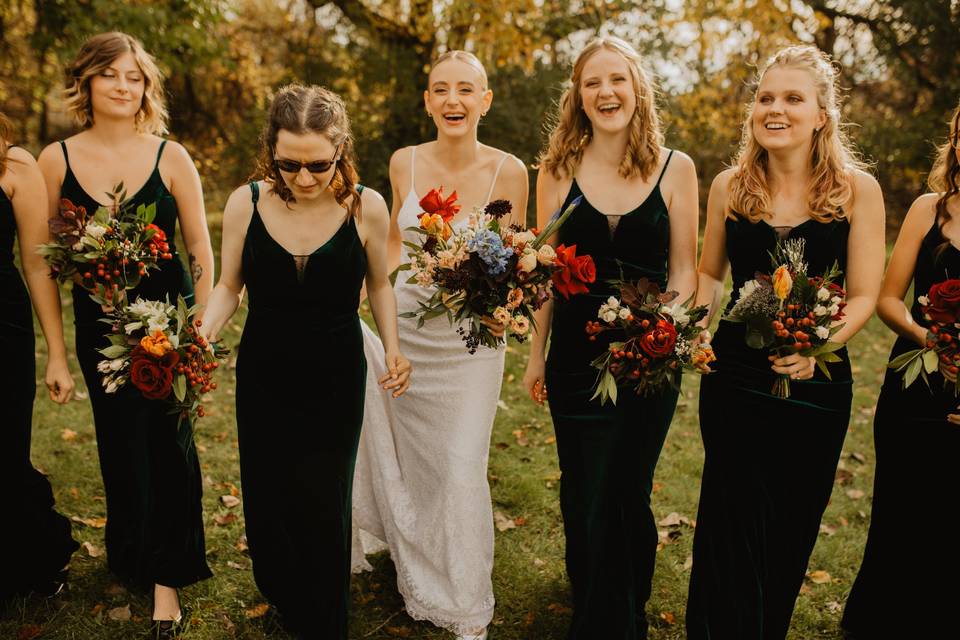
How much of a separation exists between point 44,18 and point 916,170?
15338 millimetres

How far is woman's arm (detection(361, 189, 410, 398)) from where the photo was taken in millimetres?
3590

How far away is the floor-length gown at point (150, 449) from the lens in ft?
12.7

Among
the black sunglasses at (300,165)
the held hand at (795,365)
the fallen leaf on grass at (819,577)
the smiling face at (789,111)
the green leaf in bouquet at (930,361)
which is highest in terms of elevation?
the smiling face at (789,111)

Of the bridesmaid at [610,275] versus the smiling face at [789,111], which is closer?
the smiling face at [789,111]

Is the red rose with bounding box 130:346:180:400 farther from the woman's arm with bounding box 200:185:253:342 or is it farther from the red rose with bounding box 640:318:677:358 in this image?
the red rose with bounding box 640:318:677:358

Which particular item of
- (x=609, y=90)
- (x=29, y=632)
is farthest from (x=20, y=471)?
(x=609, y=90)

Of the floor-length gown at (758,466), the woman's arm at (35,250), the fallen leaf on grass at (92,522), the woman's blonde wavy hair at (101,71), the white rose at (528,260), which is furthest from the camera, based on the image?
the fallen leaf on grass at (92,522)

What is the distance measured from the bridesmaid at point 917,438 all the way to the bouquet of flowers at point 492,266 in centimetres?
145

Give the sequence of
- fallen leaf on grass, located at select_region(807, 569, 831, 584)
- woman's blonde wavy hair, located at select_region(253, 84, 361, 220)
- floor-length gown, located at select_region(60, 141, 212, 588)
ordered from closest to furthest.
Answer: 1. woman's blonde wavy hair, located at select_region(253, 84, 361, 220)
2. floor-length gown, located at select_region(60, 141, 212, 588)
3. fallen leaf on grass, located at select_region(807, 569, 831, 584)

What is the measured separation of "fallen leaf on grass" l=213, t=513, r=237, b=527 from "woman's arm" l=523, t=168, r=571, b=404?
2419mm

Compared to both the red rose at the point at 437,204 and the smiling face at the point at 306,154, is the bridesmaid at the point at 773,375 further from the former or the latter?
the smiling face at the point at 306,154

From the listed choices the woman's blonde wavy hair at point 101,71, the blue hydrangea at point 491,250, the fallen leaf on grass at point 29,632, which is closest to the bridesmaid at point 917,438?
the blue hydrangea at point 491,250

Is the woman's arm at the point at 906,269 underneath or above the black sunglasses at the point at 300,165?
underneath

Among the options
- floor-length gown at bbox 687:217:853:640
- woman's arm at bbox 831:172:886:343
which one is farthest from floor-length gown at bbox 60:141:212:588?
woman's arm at bbox 831:172:886:343
